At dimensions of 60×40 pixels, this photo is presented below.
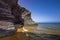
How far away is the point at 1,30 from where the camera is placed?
1380cm

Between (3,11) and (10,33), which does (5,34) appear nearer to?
(10,33)

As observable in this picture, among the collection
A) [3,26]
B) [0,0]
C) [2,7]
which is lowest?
[3,26]

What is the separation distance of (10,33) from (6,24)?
1.50 m

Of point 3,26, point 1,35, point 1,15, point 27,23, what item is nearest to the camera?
point 1,35

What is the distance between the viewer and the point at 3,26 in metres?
15.0

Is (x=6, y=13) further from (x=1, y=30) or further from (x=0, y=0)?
(x=1, y=30)

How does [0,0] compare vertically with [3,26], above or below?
above

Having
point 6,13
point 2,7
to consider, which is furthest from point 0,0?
point 6,13

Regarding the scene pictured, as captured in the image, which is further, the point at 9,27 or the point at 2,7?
the point at 2,7

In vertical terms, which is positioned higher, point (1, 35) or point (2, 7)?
point (2, 7)

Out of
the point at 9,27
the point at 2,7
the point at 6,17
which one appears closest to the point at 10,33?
the point at 9,27

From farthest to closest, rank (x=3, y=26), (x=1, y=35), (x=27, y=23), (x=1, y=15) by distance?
(x=27, y=23) < (x=1, y=15) < (x=3, y=26) < (x=1, y=35)

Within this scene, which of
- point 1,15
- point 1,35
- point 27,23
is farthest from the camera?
point 27,23

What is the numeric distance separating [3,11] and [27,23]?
2046 inches
